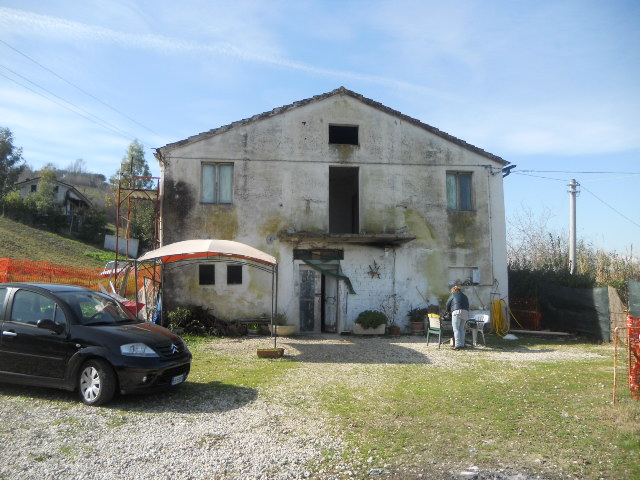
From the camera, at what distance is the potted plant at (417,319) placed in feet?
51.0

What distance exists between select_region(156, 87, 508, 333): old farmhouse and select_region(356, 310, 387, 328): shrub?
22.3 inches

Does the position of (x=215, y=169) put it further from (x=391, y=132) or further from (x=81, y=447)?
(x=81, y=447)

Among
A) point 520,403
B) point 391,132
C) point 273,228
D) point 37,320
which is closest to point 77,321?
point 37,320

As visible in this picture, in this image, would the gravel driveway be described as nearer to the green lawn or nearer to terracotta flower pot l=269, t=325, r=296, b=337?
the green lawn

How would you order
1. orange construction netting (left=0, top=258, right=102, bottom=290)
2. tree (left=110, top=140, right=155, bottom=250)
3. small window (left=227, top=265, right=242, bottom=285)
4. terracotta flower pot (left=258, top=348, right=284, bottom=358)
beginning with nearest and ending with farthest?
terracotta flower pot (left=258, top=348, right=284, bottom=358) < orange construction netting (left=0, top=258, right=102, bottom=290) < small window (left=227, top=265, right=242, bottom=285) < tree (left=110, top=140, right=155, bottom=250)

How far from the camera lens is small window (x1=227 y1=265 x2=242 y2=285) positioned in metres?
15.0

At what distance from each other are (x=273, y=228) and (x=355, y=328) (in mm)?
4144

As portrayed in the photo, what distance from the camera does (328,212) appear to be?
16.0 meters

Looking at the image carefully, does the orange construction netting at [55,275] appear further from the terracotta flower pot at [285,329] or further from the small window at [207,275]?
the terracotta flower pot at [285,329]

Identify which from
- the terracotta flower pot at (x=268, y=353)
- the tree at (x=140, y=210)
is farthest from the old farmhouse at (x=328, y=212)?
the tree at (x=140, y=210)

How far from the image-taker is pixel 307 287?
1556 cm

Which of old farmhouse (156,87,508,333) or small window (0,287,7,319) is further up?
old farmhouse (156,87,508,333)

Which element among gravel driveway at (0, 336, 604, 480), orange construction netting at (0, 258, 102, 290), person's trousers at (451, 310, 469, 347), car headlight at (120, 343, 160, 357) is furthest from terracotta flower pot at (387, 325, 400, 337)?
orange construction netting at (0, 258, 102, 290)

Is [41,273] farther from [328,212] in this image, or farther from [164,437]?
[164,437]
